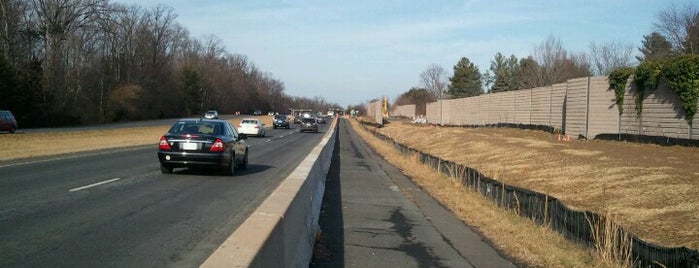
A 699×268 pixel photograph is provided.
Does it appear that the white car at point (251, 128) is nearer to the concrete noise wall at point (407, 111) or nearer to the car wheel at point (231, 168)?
the car wheel at point (231, 168)

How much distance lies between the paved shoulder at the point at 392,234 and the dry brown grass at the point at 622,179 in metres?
2.55

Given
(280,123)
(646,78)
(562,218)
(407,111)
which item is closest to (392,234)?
(562,218)

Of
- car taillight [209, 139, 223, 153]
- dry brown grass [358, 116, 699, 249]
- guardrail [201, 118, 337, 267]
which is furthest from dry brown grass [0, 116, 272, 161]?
guardrail [201, 118, 337, 267]

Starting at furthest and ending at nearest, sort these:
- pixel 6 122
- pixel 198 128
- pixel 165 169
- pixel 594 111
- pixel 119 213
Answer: pixel 6 122 → pixel 594 111 → pixel 165 169 → pixel 198 128 → pixel 119 213

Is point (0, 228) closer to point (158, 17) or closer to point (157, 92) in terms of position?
point (157, 92)

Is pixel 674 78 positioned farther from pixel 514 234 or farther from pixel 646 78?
pixel 514 234

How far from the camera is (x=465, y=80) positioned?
431 feet

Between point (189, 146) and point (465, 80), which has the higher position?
point (465, 80)

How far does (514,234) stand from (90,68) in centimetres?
7844

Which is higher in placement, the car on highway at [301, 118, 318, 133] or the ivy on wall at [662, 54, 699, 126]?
the ivy on wall at [662, 54, 699, 126]

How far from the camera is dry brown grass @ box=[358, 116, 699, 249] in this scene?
9.65m

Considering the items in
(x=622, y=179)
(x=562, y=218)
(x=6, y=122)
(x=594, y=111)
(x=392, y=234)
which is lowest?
(x=392, y=234)

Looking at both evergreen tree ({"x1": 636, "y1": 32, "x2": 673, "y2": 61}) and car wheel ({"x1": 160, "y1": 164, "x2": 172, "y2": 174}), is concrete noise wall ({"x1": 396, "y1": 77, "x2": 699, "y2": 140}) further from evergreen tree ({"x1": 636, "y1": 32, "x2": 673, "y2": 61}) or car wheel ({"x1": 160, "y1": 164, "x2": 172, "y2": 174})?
evergreen tree ({"x1": 636, "y1": 32, "x2": 673, "y2": 61})

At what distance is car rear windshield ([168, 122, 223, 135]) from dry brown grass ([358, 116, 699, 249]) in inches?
319
